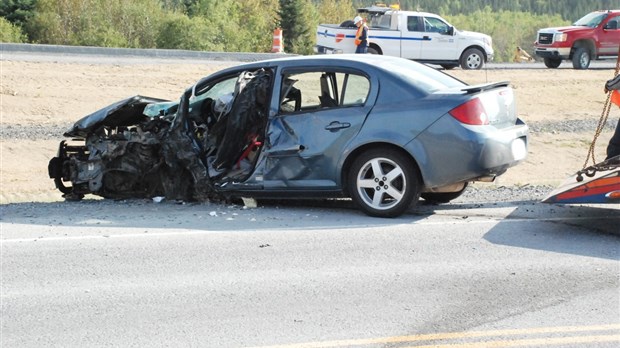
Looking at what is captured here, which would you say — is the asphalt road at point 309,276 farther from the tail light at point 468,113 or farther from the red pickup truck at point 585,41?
the red pickup truck at point 585,41

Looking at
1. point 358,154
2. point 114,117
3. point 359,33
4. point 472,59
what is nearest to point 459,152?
point 358,154

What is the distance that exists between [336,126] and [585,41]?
24.7 meters

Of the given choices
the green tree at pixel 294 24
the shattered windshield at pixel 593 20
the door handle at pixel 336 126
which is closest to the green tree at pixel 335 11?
the green tree at pixel 294 24

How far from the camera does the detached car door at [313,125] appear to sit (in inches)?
384

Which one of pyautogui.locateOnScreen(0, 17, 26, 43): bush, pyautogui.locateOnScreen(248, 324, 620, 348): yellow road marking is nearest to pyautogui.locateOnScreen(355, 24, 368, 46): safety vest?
pyautogui.locateOnScreen(0, 17, 26, 43): bush

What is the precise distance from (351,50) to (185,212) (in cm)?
2002

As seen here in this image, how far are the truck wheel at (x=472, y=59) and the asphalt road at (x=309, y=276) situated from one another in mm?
20741

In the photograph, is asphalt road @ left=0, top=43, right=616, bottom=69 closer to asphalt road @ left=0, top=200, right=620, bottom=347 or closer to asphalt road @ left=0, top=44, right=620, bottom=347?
asphalt road @ left=0, top=44, right=620, bottom=347

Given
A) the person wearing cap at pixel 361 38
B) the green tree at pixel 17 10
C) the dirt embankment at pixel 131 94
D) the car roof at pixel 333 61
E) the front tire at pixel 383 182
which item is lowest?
the dirt embankment at pixel 131 94

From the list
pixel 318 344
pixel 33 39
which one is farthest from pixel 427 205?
pixel 33 39

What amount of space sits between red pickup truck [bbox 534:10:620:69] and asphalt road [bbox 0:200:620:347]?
76.1 ft

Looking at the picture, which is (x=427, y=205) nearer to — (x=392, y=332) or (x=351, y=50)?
(x=392, y=332)

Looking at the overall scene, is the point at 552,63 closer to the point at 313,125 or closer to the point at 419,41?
the point at 419,41

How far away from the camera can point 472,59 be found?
3066 centimetres
